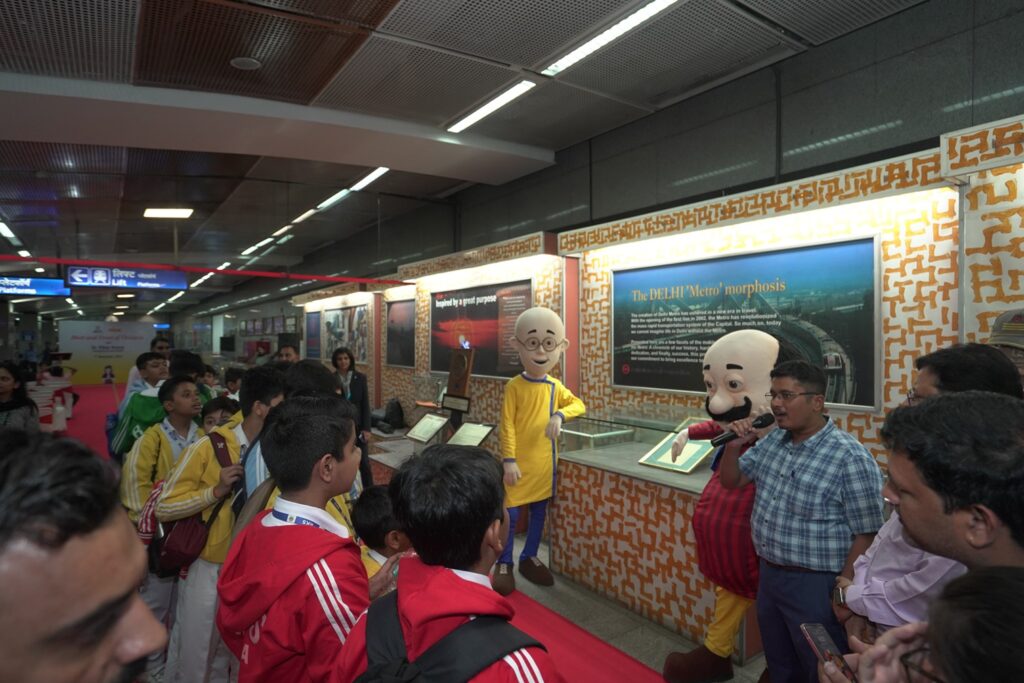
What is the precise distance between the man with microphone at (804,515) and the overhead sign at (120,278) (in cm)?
760

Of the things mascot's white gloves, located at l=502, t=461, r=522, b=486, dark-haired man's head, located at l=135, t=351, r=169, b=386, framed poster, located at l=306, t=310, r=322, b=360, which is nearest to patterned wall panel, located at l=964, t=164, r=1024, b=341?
mascot's white gloves, located at l=502, t=461, r=522, b=486

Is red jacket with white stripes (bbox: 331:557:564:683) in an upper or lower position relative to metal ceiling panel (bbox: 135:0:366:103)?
lower

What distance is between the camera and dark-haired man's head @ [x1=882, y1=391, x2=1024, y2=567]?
105 centimetres

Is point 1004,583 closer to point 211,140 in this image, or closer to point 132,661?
point 132,661

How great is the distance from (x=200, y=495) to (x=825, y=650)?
6.69ft

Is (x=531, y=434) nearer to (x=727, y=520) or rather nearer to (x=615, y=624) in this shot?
(x=615, y=624)

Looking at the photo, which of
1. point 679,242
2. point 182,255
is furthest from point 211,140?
point 182,255

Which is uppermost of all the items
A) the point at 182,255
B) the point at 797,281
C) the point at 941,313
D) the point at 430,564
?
the point at 182,255

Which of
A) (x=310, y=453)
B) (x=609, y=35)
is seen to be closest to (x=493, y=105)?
(x=609, y=35)

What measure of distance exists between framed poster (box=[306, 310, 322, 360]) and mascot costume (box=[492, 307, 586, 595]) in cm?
770

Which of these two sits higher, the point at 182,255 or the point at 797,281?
the point at 182,255

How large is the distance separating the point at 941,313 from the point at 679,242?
1819 millimetres

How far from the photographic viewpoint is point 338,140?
5.31m

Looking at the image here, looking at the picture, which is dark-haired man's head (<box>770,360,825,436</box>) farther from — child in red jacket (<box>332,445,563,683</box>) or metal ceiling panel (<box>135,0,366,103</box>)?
metal ceiling panel (<box>135,0,366,103</box>)
